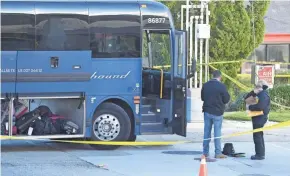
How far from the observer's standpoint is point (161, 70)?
1462 centimetres

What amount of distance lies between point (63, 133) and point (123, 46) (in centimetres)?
217

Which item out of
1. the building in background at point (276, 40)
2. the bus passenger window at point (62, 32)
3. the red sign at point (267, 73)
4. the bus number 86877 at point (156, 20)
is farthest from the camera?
the building in background at point (276, 40)

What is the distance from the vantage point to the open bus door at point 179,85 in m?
14.1

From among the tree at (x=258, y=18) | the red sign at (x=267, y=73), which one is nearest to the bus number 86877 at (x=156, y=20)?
the red sign at (x=267, y=73)

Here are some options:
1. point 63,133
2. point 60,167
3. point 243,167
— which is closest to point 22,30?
point 63,133

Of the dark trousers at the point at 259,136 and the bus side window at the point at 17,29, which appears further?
the bus side window at the point at 17,29

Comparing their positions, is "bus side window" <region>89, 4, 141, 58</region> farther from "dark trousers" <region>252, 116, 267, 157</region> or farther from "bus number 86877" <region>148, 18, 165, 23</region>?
"dark trousers" <region>252, 116, 267, 157</region>

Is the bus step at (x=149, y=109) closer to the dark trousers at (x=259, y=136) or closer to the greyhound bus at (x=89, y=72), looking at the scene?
the greyhound bus at (x=89, y=72)

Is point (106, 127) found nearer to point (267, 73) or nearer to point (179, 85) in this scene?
point (179, 85)

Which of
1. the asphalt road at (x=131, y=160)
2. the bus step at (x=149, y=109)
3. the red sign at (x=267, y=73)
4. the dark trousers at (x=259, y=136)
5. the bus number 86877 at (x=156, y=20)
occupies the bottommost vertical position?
the asphalt road at (x=131, y=160)

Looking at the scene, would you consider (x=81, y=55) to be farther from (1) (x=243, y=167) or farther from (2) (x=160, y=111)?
(1) (x=243, y=167)

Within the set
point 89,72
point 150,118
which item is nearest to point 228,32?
point 150,118

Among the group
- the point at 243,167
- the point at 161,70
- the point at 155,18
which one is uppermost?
the point at 155,18

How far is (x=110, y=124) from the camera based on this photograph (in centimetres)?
1406
